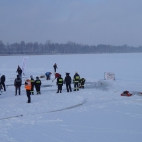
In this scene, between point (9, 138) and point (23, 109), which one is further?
point (23, 109)

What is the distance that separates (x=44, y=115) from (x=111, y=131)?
319 cm

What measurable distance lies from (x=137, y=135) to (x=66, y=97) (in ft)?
21.0

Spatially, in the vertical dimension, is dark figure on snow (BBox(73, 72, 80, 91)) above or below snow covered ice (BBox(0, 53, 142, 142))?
above

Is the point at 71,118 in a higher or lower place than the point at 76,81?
lower

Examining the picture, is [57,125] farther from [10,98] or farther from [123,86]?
[123,86]

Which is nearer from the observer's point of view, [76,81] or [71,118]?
[71,118]

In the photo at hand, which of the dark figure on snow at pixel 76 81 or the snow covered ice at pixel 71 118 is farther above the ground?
the dark figure on snow at pixel 76 81

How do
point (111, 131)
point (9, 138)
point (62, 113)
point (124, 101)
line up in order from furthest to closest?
point (124, 101) < point (62, 113) < point (111, 131) < point (9, 138)

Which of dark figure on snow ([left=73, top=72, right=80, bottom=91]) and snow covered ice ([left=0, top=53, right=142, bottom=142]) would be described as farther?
dark figure on snow ([left=73, top=72, right=80, bottom=91])

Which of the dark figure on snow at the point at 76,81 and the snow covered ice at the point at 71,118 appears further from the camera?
the dark figure on snow at the point at 76,81

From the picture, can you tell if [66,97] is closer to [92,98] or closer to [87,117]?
[92,98]

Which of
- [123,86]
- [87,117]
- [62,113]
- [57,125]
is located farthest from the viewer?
[123,86]

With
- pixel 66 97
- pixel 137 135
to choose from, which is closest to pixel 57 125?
pixel 137 135

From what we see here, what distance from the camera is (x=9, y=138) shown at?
22.8ft
